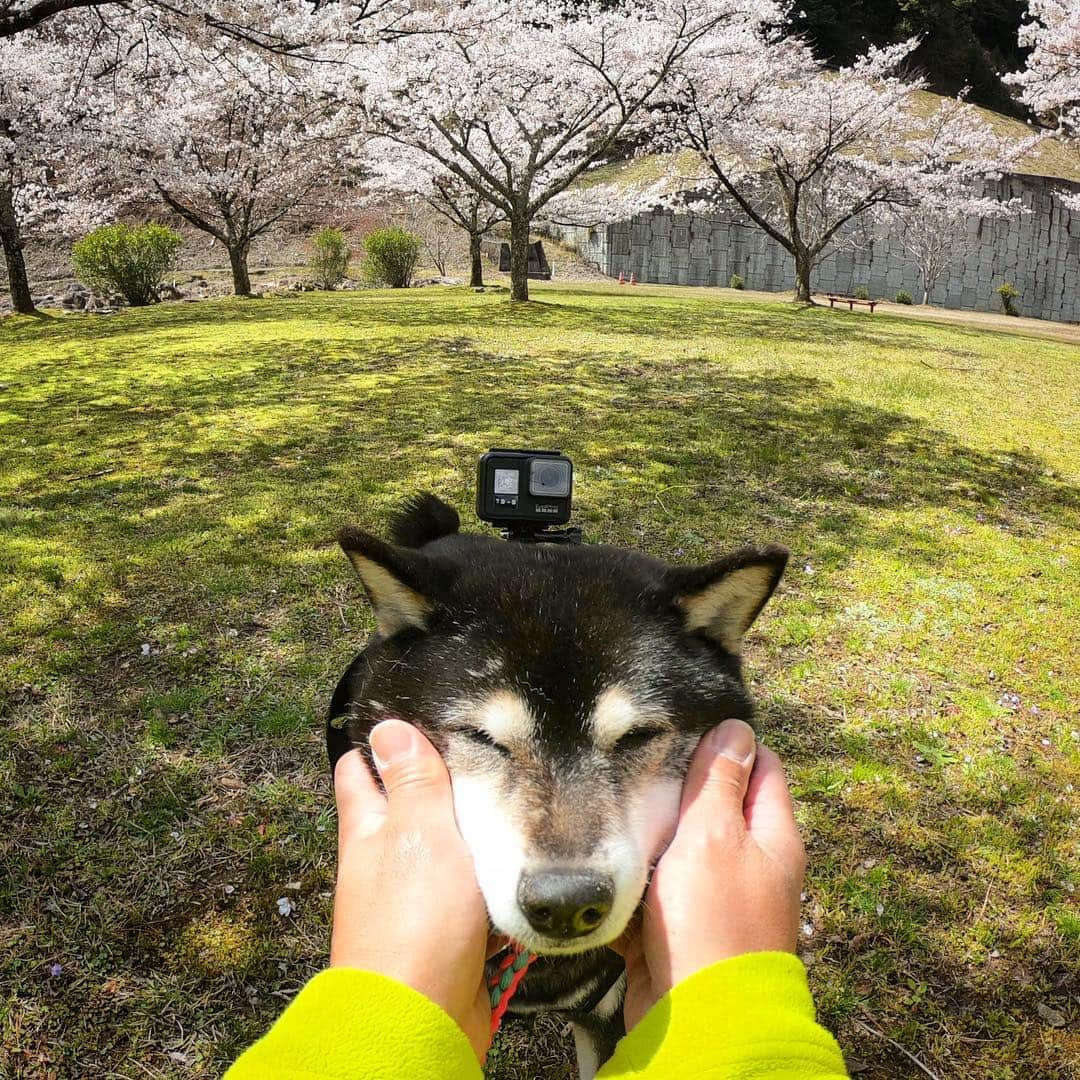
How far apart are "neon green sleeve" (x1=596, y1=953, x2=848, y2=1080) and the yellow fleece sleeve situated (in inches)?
11.5

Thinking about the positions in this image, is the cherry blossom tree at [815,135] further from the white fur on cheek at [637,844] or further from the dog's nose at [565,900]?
the dog's nose at [565,900]

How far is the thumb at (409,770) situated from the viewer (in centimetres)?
151

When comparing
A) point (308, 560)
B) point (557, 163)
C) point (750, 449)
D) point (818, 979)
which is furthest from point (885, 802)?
point (557, 163)

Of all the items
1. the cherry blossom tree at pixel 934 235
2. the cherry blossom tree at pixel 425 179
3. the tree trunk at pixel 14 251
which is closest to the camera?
the tree trunk at pixel 14 251

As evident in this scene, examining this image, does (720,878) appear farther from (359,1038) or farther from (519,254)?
(519,254)

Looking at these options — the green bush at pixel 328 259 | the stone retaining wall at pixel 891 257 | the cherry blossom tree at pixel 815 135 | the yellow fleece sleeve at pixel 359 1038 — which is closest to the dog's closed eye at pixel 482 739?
the yellow fleece sleeve at pixel 359 1038

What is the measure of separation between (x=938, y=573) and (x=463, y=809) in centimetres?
507

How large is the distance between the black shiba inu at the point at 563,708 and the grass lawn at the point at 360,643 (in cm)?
123

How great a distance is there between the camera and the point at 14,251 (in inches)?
717

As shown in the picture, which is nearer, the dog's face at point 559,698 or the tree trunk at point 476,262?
the dog's face at point 559,698

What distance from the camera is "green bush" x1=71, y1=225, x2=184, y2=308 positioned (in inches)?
826

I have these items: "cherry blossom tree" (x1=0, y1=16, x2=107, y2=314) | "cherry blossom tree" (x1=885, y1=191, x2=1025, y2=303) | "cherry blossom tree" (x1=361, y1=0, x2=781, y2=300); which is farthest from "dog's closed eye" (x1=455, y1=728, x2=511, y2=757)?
"cherry blossom tree" (x1=885, y1=191, x2=1025, y2=303)

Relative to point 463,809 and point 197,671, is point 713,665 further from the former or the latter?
point 197,671

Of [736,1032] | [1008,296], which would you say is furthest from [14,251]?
[1008,296]
